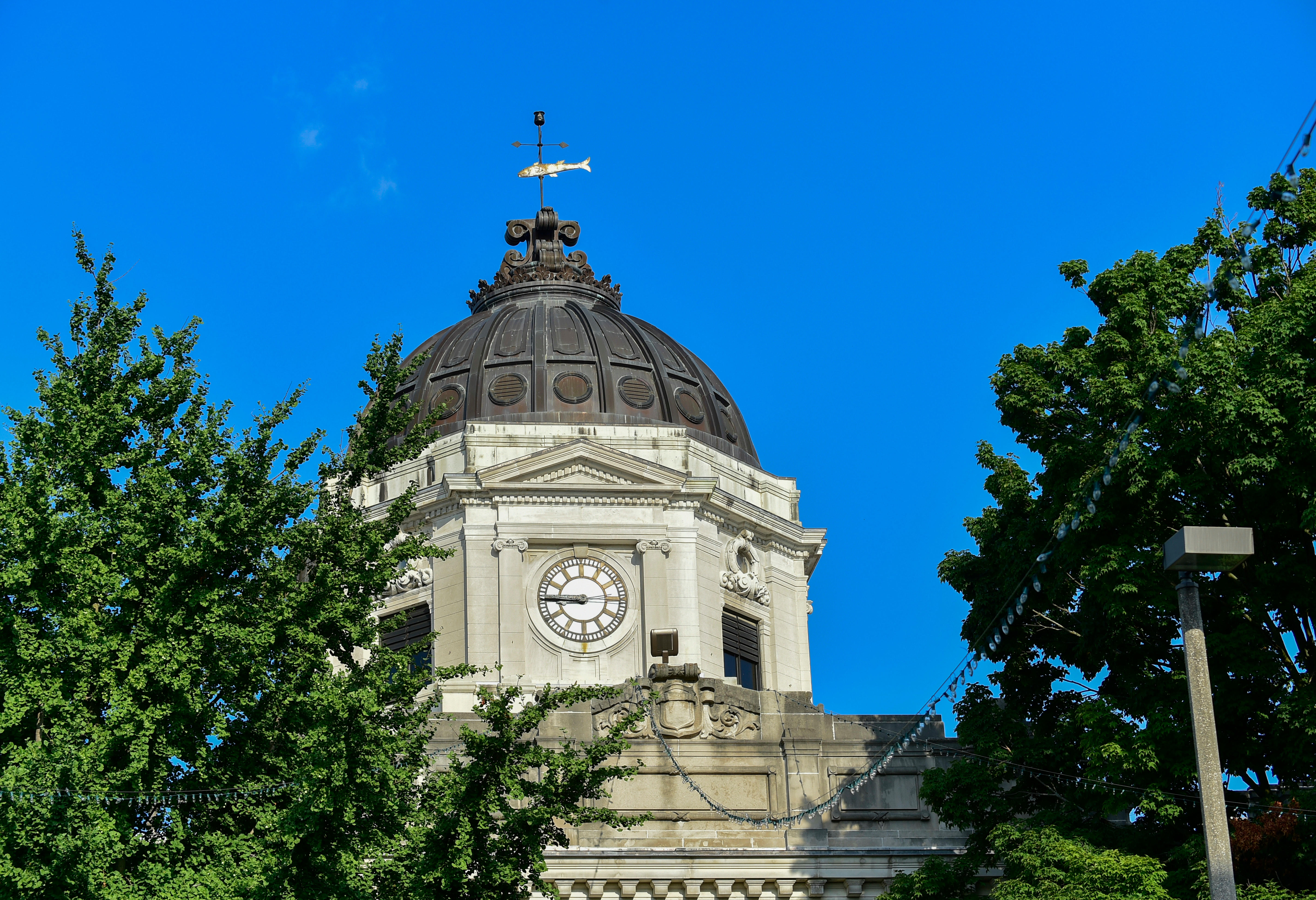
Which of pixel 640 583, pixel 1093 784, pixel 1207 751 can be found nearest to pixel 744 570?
pixel 640 583

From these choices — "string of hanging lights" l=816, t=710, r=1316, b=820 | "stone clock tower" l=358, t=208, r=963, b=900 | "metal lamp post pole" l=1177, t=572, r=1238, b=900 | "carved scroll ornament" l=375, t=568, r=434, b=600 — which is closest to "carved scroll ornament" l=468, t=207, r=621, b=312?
"stone clock tower" l=358, t=208, r=963, b=900

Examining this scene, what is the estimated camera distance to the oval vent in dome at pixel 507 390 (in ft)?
197

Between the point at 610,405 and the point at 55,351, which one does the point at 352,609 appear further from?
the point at 610,405

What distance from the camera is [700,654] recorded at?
2178 inches

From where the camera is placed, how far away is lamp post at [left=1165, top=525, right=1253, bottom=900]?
84.3ft

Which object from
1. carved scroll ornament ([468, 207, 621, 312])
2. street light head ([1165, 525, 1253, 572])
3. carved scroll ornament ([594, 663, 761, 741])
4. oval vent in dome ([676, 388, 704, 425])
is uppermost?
carved scroll ornament ([468, 207, 621, 312])

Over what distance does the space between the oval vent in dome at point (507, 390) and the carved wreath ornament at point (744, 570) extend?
7312 mm

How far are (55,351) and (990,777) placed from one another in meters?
19.2

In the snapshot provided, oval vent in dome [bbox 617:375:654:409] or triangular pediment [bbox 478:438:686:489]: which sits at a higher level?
oval vent in dome [bbox 617:375:654:409]

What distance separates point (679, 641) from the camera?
5478 centimetres

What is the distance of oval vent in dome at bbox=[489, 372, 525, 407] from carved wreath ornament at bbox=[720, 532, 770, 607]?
24.0ft

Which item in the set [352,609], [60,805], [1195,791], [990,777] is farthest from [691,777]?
[60,805]

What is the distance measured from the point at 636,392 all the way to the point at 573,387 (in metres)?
1.84

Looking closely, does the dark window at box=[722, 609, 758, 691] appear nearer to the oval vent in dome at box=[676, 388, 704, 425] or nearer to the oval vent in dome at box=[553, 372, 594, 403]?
the oval vent in dome at box=[676, 388, 704, 425]
